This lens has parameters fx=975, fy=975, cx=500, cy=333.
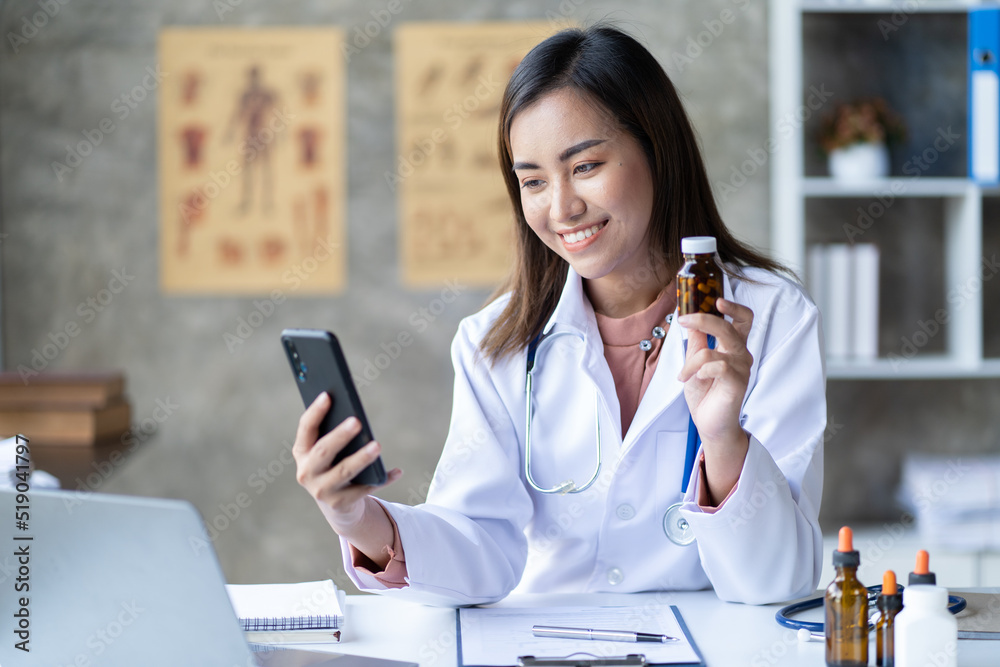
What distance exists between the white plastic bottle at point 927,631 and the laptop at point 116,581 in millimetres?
683

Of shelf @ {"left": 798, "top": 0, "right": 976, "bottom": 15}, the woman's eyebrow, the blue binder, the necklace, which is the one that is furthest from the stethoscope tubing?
shelf @ {"left": 798, "top": 0, "right": 976, "bottom": 15}

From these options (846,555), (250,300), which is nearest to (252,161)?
(250,300)

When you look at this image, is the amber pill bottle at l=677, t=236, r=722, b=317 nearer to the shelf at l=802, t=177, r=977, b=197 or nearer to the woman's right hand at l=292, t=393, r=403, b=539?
the woman's right hand at l=292, t=393, r=403, b=539

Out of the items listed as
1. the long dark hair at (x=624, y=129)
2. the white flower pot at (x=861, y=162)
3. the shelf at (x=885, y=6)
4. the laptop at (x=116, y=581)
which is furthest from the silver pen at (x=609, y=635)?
the shelf at (x=885, y=6)

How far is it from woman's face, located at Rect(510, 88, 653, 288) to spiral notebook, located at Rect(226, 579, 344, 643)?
2.15 ft

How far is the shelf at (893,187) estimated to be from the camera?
265 cm

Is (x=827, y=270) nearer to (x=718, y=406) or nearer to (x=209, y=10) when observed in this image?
(x=718, y=406)

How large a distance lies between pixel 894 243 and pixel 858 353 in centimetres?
41

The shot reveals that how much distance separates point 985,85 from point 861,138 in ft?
1.07

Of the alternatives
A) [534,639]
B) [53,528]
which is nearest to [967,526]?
[534,639]

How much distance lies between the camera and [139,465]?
9.95ft

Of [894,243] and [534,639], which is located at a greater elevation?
[894,243]

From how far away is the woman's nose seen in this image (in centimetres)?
154

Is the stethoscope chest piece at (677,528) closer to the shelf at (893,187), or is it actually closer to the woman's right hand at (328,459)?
the woman's right hand at (328,459)
